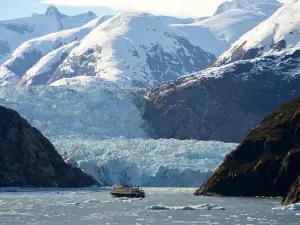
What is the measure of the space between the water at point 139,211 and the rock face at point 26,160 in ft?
85.8

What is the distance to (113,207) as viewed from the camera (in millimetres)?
131125

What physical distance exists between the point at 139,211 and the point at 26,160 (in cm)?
6899

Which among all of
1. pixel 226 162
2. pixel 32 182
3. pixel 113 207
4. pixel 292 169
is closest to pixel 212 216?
pixel 113 207

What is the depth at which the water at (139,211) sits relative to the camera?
4205 inches

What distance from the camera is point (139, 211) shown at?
122000mm

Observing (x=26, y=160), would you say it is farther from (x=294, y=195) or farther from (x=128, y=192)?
(x=294, y=195)

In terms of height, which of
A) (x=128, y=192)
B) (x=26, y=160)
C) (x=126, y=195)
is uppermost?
(x=26, y=160)

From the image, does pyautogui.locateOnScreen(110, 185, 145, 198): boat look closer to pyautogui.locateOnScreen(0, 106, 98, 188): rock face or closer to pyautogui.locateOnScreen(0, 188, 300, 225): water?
pyautogui.locateOnScreen(0, 188, 300, 225): water

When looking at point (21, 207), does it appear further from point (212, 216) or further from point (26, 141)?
point (26, 141)

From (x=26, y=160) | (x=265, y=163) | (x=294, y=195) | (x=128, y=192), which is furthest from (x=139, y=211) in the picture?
(x=26, y=160)

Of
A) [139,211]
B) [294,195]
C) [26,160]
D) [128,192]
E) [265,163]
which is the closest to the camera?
[139,211]

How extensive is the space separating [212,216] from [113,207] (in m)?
22.8

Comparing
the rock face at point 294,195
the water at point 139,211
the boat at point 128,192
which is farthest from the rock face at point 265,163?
the rock face at point 294,195

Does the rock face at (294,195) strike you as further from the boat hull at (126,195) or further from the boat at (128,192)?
the boat at (128,192)
